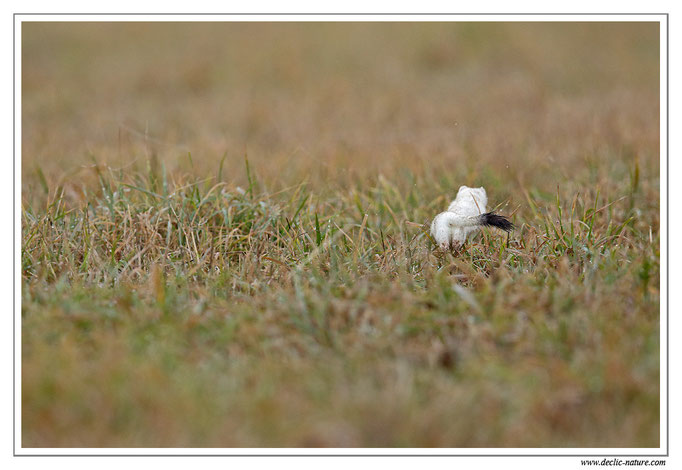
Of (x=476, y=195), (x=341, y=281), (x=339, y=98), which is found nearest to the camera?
(x=341, y=281)

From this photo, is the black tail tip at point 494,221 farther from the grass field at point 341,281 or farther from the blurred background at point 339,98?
the blurred background at point 339,98

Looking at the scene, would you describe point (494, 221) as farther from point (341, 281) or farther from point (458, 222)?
point (341, 281)

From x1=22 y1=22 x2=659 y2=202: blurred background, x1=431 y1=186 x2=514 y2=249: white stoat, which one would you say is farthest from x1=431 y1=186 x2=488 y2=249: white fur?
x1=22 y1=22 x2=659 y2=202: blurred background

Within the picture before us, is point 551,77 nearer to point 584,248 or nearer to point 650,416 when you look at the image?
point 584,248

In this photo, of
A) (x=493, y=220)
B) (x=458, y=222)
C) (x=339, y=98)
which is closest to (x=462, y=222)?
(x=458, y=222)

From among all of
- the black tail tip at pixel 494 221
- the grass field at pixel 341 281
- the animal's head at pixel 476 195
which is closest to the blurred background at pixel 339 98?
the grass field at pixel 341 281

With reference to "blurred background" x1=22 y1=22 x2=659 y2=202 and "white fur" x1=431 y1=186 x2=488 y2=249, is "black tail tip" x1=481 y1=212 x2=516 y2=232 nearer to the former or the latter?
"white fur" x1=431 y1=186 x2=488 y2=249
